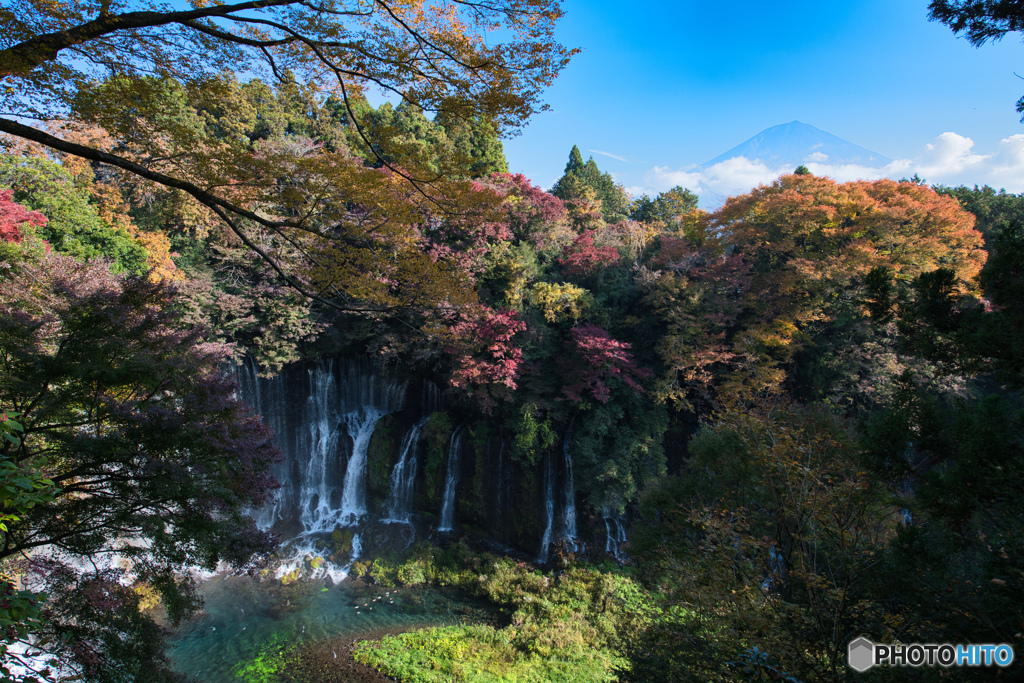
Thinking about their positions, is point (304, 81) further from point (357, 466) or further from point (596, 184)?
point (596, 184)

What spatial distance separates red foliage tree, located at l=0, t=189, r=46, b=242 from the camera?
8.43 meters

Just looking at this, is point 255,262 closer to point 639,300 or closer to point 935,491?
point 639,300

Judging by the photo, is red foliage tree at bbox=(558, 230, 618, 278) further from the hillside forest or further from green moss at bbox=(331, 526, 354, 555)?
green moss at bbox=(331, 526, 354, 555)

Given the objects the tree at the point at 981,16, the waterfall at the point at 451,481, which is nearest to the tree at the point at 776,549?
the tree at the point at 981,16

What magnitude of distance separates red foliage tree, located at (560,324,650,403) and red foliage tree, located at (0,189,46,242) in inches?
478

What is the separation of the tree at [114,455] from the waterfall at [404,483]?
25.7ft

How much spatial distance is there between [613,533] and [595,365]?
187 inches

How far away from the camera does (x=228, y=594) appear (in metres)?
11.1

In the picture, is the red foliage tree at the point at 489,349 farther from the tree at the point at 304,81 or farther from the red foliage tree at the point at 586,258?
the tree at the point at 304,81

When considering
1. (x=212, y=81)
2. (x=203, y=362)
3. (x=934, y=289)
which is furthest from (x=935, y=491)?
(x=203, y=362)

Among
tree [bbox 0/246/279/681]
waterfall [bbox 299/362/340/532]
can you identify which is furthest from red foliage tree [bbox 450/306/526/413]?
tree [bbox 0/246/279/681]

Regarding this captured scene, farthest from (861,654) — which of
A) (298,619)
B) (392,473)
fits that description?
(392,473)

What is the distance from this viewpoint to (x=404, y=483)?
1373 centimetres

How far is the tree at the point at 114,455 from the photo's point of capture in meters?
4.49
